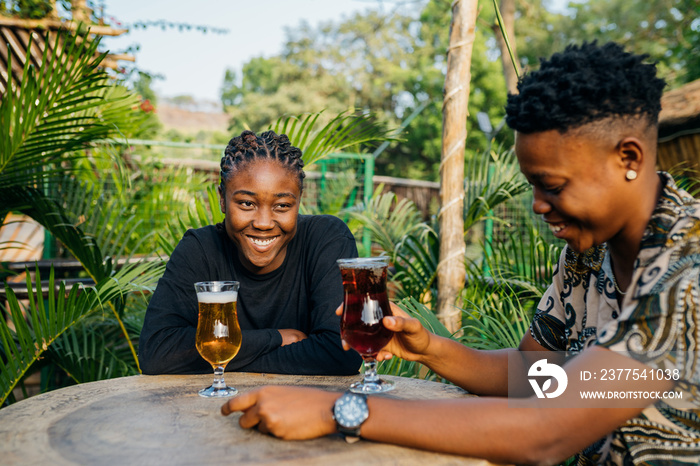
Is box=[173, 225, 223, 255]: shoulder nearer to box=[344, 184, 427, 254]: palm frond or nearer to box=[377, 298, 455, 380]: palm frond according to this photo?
box=[377, 298, 455, 380]: palm frond

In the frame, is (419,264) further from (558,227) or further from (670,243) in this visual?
(670,243)

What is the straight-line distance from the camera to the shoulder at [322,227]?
2500 mm

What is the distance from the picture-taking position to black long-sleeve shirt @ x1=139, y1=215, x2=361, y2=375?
6.63 feet

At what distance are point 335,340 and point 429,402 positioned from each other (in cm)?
75

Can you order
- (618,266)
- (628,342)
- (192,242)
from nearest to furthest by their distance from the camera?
(628,342) < (618,266) < (192,242)

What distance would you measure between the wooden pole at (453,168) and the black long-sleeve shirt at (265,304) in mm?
1189

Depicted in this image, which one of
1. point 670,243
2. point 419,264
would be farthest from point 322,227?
point 419,264

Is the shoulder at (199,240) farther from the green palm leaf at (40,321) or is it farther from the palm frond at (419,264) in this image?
the palm frond at (419,264)

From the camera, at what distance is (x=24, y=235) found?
19.9 feet


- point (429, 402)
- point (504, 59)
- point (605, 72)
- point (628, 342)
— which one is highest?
point (504, 59)

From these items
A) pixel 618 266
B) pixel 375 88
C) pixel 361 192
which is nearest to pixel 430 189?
pixel 361 192

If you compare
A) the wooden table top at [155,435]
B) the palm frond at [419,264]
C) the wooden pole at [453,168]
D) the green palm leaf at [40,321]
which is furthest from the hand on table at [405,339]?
the palm frond at [419,264]

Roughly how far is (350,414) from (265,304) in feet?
3.73

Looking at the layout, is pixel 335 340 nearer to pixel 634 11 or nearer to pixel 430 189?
pixel 430 189
